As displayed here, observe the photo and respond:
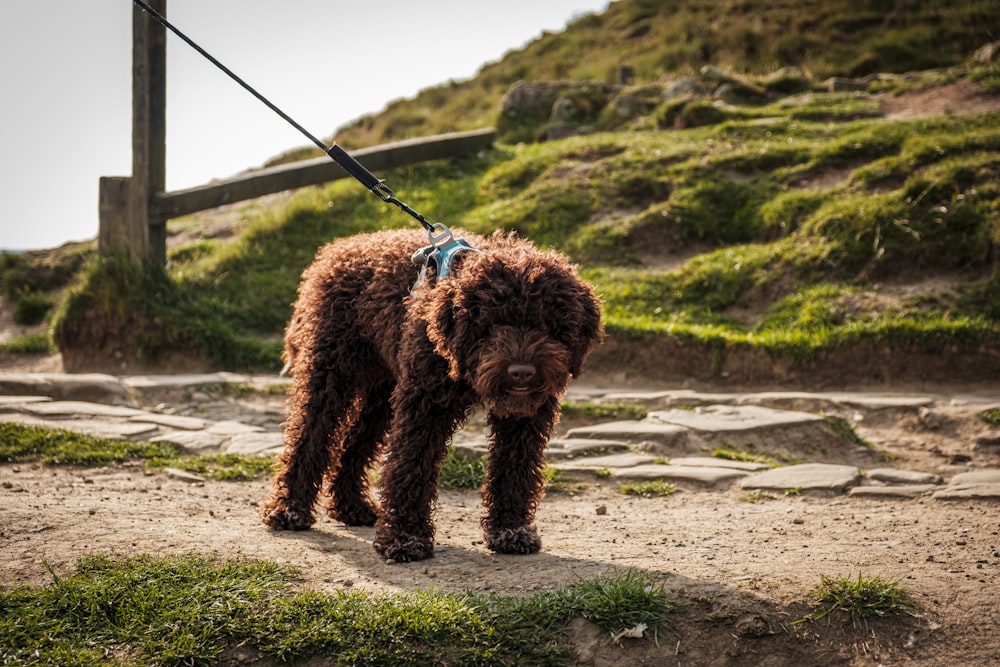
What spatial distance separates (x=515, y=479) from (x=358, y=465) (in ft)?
4.22

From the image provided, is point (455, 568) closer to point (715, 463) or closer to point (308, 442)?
point (308, 442)

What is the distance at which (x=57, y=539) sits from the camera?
4.88 m

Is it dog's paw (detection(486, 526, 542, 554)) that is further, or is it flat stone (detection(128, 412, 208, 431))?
flat stone (detection(128, 412, 208, 431))

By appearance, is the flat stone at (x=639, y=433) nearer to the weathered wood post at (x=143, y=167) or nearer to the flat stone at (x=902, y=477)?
the flat stone at (x=902, y=477)

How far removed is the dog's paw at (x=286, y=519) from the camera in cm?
553

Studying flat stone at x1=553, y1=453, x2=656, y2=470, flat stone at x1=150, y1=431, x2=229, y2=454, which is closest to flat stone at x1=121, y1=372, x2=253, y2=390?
flat stone at x1=150, y1=431, x2=229, y2=454

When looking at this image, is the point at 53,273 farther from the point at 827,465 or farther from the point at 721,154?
the point at 827,465

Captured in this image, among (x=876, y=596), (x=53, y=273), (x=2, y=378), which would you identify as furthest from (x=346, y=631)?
(x=53, y=273)

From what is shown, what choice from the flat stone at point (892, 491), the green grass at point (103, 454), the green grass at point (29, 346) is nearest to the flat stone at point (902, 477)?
the flat stone at point (892, 491)

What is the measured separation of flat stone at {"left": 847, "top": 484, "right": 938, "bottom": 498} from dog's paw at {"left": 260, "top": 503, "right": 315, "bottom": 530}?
360 centimetres

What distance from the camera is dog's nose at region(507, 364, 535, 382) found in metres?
4.27

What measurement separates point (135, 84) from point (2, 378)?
3.91m

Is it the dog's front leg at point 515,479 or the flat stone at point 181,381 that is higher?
the dog's front leg at point 515,479

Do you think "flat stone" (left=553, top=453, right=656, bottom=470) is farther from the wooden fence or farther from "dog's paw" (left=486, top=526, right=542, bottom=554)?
the wooden fence
